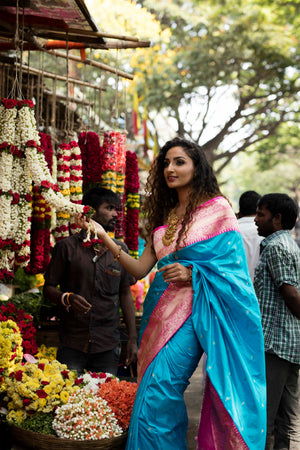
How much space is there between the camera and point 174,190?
3312 mm

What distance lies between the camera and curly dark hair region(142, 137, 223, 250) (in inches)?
120

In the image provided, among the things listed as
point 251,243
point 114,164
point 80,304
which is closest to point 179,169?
point 80,304

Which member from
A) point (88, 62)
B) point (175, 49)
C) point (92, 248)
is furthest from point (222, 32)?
point (92, 248)

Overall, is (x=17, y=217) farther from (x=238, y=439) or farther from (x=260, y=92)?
(x=260, y=92)

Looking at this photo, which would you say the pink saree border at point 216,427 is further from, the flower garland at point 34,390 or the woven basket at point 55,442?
the flower garland at point 34,390

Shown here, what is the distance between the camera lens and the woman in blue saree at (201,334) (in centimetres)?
265

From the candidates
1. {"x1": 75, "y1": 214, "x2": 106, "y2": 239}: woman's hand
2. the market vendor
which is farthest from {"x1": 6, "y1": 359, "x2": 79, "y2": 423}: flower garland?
{"x1": 75, "y1": 214, "x2": 106, "y2": 239}: woman's hand

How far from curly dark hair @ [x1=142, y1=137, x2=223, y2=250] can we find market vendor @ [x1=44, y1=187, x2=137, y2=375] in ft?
2.18

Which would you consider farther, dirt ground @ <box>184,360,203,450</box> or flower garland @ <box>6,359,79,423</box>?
dirt ground @ <box>184,360,203,450</box>

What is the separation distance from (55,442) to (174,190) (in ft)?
5.24

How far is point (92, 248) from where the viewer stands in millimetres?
3998

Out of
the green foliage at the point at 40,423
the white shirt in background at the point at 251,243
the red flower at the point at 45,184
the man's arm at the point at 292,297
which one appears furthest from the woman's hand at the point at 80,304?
the white shirt in background at the point at 251,243

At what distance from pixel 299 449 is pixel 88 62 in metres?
3.92

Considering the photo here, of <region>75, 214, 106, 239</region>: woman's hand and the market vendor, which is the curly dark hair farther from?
the market vendor
